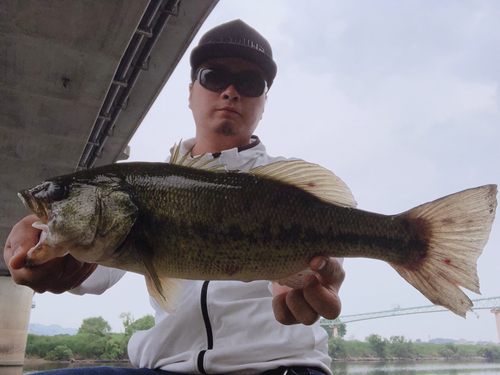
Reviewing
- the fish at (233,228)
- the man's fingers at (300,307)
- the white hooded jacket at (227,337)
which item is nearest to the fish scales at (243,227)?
the fish at (233,228)

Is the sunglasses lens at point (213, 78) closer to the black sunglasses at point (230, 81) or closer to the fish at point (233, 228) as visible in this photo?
the black sunglasses at point (230, 81)

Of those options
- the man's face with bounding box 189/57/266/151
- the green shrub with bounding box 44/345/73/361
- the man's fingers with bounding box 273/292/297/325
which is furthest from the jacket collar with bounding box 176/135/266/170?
the green shrub with bounding box 44/345/73/361

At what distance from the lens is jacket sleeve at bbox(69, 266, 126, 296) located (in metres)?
2.57

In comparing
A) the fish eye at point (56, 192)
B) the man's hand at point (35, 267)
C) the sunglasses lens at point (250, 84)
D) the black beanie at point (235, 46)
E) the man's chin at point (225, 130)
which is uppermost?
the black beanie at point (235, 46)

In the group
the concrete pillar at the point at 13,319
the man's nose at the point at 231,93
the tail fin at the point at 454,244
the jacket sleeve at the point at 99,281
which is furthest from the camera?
the concrete pillar at the point at 13,319

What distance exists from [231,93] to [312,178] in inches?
63.6

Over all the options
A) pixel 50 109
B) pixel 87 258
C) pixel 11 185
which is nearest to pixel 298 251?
pixel 87 258

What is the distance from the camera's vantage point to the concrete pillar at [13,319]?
2319cm

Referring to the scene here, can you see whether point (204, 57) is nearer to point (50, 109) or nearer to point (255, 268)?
point (255, 268)

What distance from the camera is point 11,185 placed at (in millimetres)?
12219

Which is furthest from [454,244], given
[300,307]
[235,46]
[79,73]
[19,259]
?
[79,73]

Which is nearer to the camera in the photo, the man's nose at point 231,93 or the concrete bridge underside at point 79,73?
the man's nose at point 231,93

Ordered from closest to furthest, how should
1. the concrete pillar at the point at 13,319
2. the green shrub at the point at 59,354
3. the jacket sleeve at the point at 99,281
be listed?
the jacket sleeve at the point at 99,281 → the concrete pillar at the point at 13,319 → the green shrub at the point at 59,354

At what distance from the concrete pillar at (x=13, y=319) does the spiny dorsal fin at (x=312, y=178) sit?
2707 cm
